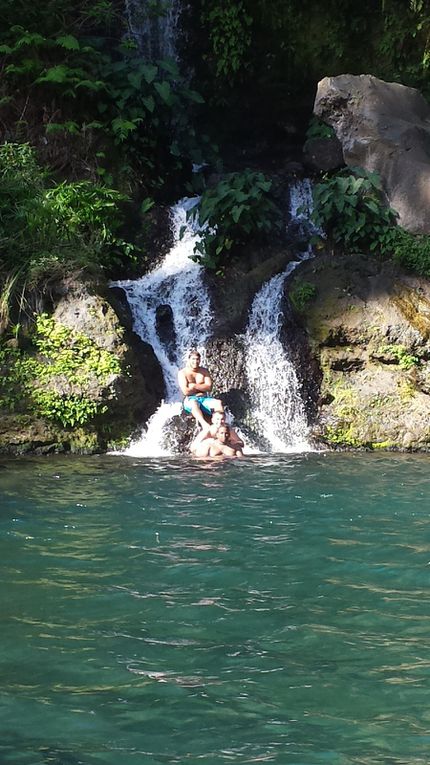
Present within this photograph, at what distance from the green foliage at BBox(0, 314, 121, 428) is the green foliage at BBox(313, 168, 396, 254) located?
434 centimetres

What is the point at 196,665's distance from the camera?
14.4ft

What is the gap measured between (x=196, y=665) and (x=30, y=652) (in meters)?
0.83

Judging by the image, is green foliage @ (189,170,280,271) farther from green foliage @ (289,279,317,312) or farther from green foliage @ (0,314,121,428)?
green foliage @ (0,314,121,428)

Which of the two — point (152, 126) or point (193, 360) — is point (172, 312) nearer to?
point (193, 360)

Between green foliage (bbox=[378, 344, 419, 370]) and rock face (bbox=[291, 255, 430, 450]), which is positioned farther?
green foliage (bbox=[378, 344, 419, 370])

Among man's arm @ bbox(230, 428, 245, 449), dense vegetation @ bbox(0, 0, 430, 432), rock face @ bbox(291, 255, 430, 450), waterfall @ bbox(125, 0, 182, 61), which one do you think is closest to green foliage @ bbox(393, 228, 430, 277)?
dense vegetation @ bbox(0, 0, 430, 432)

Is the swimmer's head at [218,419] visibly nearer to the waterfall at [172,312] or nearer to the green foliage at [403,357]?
the waterfall at [172,312]

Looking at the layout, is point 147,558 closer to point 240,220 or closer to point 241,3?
point 240,220

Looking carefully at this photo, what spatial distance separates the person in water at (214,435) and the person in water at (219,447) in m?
0.05

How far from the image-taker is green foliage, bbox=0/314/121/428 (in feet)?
39.6


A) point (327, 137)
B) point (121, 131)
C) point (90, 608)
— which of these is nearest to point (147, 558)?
point (90, 608)

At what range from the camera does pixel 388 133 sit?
→ 1512 centimetres

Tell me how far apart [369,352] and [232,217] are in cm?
321

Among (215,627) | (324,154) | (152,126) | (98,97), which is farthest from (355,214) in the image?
(215,627)
